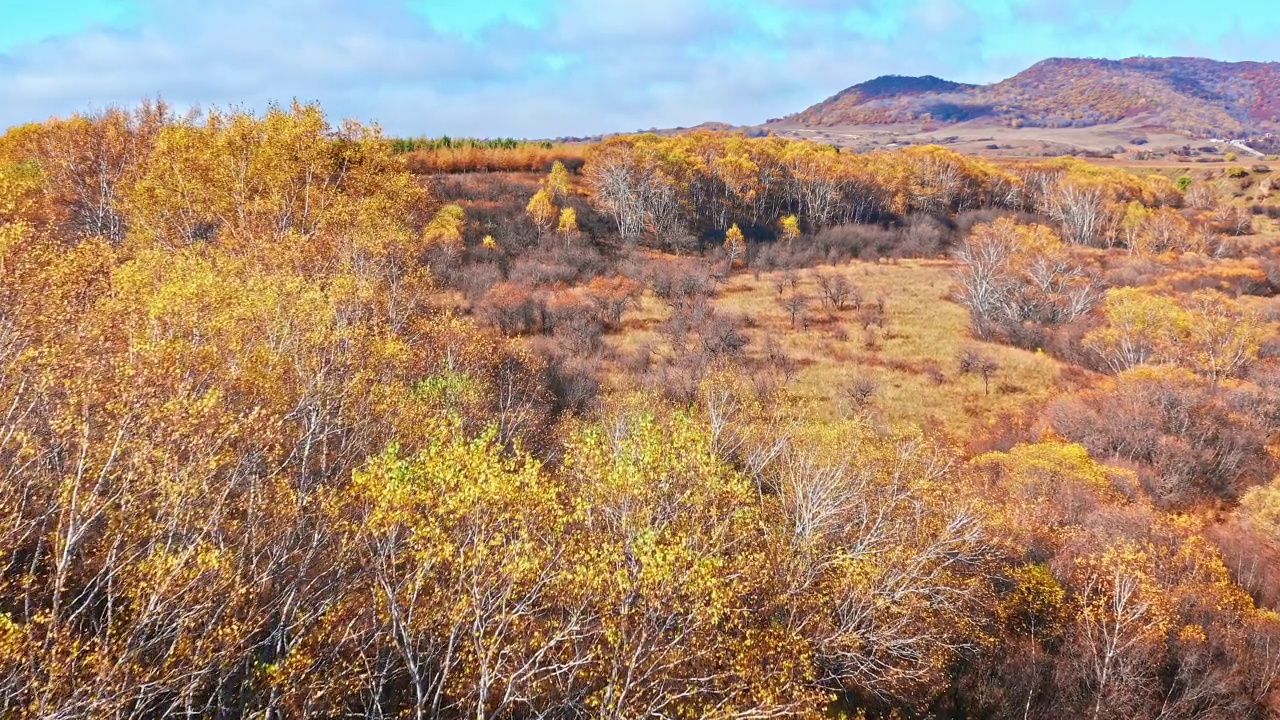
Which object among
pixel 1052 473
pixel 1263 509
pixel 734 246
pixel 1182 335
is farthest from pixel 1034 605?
pixel 734 246

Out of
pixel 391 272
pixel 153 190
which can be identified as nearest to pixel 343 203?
pixel 391 272

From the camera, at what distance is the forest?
11312mm

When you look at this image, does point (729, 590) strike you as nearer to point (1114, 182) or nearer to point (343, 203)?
point (343, 203)

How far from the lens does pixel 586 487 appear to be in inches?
609

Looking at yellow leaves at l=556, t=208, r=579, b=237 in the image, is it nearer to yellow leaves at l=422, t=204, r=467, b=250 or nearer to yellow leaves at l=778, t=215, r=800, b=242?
yellow leaves at l=422, t=204, r=467, b=250

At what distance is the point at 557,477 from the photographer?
23.0m

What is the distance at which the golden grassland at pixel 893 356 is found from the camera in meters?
43.4

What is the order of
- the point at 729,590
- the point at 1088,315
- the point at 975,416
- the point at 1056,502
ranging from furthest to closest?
1. the point at 1088,315
2. the point at 975,416
3. the point at 1056,502
4. the point at 729,590

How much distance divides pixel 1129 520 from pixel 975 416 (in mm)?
19878

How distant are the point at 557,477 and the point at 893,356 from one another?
40922 mm

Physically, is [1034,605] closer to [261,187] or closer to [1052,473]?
[1052,473]

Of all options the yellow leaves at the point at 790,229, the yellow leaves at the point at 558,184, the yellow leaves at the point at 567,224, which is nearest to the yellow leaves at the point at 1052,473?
the yellow leaves at the point at 567,224

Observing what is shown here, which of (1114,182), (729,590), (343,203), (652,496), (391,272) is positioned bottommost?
(729,590)

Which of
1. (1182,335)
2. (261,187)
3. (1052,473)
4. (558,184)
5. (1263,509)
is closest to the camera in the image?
(1263,509)
